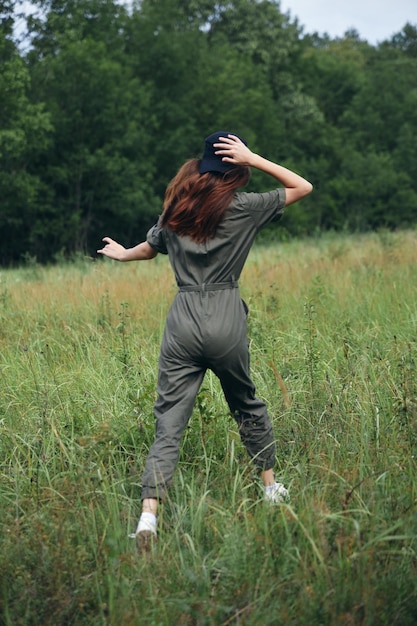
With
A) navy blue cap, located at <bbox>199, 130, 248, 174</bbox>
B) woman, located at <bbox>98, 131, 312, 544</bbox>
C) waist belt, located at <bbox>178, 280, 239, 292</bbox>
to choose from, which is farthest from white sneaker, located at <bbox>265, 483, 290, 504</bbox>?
navy blue cap, located at <bbox>199, 130, 248, 174</bbox>

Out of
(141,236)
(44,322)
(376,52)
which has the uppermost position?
(376,52)

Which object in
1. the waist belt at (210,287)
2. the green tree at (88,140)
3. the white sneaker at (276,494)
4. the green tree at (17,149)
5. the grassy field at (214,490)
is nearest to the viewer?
the grassy field at (214,490)

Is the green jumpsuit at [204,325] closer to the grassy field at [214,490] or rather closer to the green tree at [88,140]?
the grassy field at [214,490]

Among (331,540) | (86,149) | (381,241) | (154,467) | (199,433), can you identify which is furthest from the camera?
(86,149)

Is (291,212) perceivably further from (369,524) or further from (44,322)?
(369,524)

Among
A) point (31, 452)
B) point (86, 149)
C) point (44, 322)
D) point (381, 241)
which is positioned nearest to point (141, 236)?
point (86, 149)

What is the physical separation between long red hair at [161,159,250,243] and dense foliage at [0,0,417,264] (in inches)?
1096

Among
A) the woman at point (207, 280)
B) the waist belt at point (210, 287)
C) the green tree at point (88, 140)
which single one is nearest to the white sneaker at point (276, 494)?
the woman at point (207, 280)

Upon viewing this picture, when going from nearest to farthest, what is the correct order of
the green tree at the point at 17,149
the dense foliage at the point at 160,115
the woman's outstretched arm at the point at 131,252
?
the woman's outstretched arm at the point at 131,252, the green tree at the point at 17,149, the dense foliage at the point at 160,115

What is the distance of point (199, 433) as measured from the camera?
448cm

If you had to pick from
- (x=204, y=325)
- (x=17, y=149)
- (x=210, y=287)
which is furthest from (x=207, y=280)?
(x=17, y=149)

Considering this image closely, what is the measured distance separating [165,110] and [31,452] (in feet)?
133

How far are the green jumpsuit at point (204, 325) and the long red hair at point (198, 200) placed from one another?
49 millimetres

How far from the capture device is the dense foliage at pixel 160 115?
36781mm
